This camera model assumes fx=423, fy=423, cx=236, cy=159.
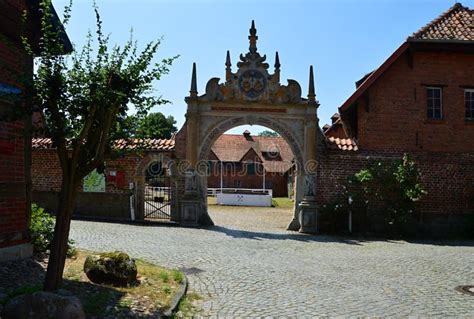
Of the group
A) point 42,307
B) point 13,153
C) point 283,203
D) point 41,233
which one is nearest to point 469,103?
point 41,233

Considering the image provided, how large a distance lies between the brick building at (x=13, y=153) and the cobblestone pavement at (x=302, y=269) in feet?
9.23

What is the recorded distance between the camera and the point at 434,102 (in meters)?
17.2

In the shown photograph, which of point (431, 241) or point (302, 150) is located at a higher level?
point (302, 150)

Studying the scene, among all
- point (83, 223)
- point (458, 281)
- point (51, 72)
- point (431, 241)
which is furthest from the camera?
point (83, 223)

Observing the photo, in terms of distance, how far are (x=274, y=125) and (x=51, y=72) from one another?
12002mm

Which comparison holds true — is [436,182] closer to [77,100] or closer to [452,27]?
[452,27]

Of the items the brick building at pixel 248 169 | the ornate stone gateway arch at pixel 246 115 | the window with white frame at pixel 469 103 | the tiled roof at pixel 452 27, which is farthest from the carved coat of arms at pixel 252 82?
the brick building at pixel 248 169

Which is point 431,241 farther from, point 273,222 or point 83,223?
point 83,223

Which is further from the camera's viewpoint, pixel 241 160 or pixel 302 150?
pixel 241 160

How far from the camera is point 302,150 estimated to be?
16.9 meters

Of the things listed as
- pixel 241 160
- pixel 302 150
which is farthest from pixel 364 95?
pixel 241 160

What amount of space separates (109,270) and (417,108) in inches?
559

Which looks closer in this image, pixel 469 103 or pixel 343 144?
pixel 343 144

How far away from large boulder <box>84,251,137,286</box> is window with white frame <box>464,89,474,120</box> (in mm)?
15320
